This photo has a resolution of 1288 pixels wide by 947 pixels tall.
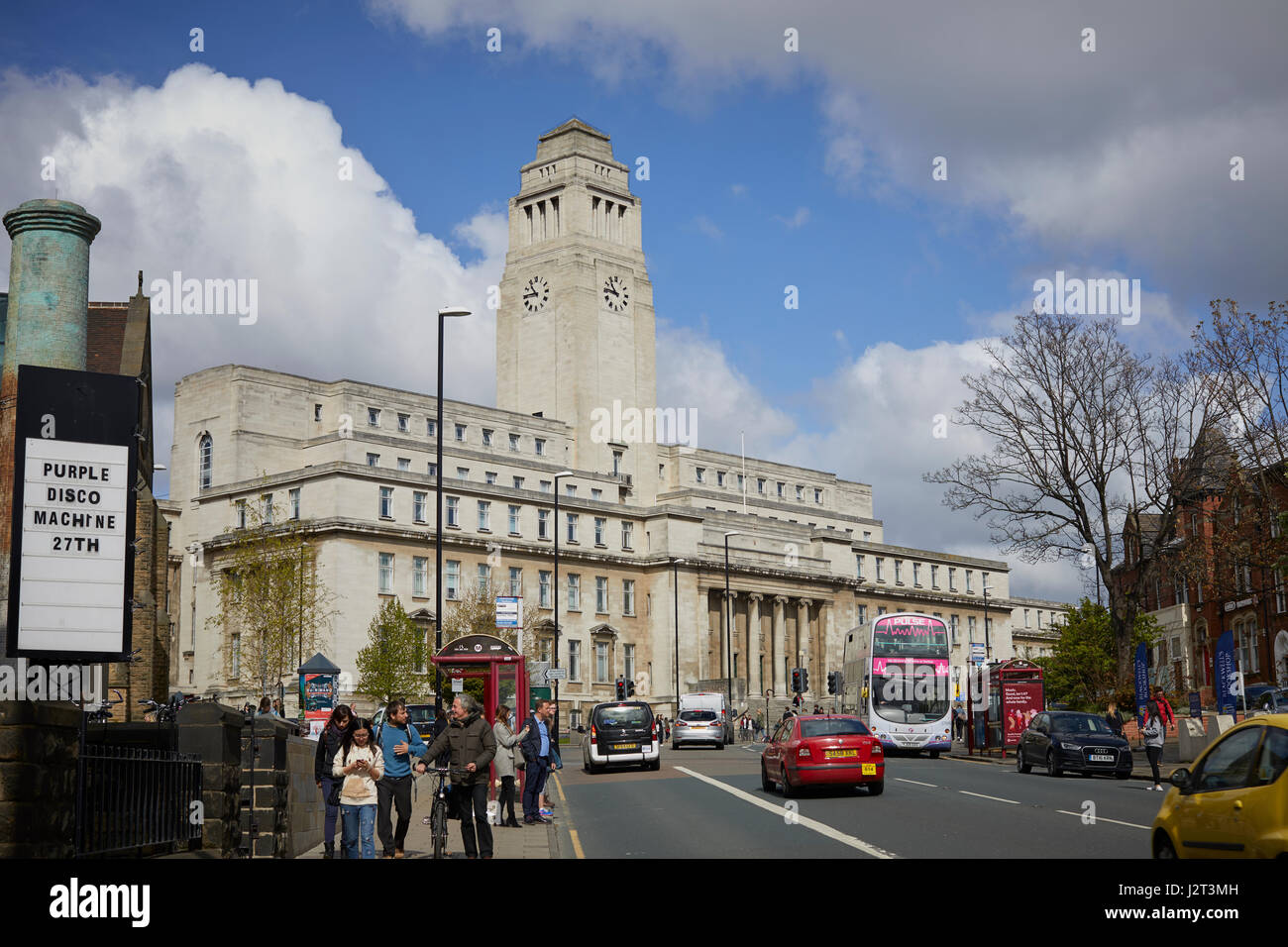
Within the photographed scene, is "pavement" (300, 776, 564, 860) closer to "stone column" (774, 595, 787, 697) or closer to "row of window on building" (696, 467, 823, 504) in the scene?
"stone column" (774, 595, 787, 697)

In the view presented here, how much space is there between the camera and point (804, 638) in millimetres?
117375

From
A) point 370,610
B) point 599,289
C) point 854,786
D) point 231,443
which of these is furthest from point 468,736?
point 599,289

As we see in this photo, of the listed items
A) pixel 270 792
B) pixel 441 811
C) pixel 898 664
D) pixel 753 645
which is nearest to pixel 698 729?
pixel 898 664

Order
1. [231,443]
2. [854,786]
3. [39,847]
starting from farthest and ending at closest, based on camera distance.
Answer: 1. [231,443]
2. [854,786]
3. [39,847]

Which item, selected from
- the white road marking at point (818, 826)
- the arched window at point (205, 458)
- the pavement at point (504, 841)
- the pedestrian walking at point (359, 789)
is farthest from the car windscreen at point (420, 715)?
the arched window at point (205, 458)

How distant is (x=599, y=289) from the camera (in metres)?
112

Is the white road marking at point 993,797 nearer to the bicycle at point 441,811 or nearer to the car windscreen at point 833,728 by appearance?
the car windscreen at point 833,728

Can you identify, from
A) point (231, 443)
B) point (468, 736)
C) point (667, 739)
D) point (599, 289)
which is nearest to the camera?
point (468, 736)

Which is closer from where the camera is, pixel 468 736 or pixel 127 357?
pixel 468 736

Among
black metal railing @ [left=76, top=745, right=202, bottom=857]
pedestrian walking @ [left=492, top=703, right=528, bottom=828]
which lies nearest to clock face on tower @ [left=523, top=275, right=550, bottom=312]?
pedestrian walking @ [left=492, top=703, right=528, bottom=828]

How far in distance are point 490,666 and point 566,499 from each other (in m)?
70.1
